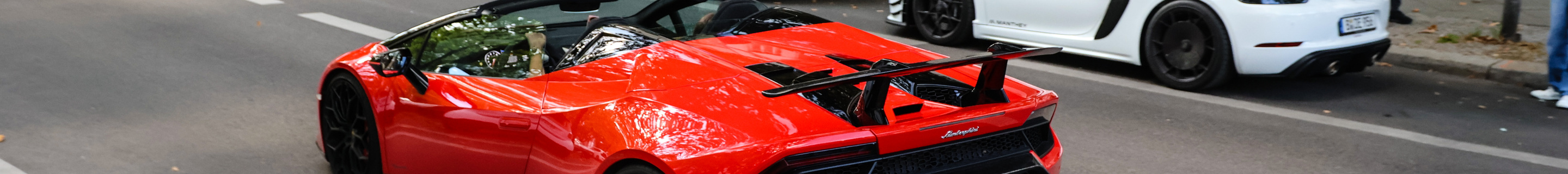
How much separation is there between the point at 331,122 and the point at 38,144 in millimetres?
1806

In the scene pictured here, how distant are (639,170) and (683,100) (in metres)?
0.22

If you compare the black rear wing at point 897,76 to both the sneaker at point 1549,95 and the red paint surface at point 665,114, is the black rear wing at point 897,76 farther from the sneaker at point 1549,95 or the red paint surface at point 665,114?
the sneaker at point 1549,95

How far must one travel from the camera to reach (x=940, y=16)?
27.9ft

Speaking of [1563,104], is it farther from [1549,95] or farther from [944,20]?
[944,20]

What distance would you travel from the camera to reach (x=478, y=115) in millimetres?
3223

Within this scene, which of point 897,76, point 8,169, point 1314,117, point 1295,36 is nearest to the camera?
point 897,76

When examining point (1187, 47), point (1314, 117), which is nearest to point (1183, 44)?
point (1187, 47)

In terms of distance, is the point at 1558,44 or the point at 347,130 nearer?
the point at 347,130

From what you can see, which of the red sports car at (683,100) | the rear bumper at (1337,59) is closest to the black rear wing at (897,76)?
the red sports car at (683,100)

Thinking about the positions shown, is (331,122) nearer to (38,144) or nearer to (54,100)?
(38,144)

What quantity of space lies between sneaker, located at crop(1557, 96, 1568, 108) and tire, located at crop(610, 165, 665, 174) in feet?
18.0

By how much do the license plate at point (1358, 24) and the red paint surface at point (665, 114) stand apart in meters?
A: 3.57

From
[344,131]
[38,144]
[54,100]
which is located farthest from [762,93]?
[54,100]

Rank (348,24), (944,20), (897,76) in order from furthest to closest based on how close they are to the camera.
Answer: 1. (348,24)
2. (944,20)
3. (897,76)
